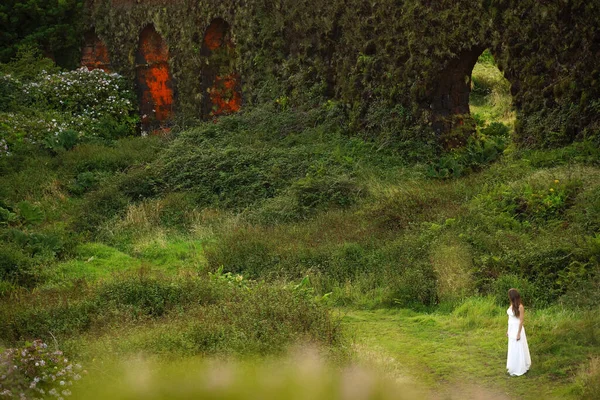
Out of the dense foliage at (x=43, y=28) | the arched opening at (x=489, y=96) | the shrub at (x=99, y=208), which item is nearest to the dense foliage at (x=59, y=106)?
the dense foliage at (x=43, y=28)

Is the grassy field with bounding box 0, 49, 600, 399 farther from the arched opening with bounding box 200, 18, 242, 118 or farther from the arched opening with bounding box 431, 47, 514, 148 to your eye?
the arched opening with bounding box 200, 18, 242, 118

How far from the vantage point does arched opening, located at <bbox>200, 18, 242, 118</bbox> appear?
23.8 meters

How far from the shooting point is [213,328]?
8.94 m

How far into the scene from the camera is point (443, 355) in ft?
30.1

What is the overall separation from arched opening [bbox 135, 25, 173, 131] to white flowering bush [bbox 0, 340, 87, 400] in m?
18.0

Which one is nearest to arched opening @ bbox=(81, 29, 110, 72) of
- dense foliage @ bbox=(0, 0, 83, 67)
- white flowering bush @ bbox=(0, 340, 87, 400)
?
dense foliage @ bbox=(0, 0, 83, 67)

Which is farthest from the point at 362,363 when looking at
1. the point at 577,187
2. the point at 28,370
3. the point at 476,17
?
the point at 476,17

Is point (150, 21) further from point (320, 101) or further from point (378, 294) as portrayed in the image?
point (378, 294)

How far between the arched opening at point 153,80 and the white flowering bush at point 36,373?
59.1ft

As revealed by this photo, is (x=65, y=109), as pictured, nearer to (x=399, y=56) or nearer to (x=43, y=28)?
(x=43, y=28)

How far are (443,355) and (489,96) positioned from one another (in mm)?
15447

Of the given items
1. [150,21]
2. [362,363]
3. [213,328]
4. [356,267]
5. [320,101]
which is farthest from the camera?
[150,21]

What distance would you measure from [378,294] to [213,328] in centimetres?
298

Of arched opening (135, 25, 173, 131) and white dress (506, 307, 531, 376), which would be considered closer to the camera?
white dress (506, 307, 531, 376)
